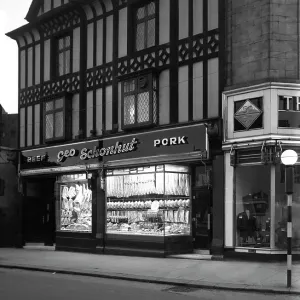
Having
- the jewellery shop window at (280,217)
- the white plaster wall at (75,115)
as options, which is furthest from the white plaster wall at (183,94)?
the white plaster wall at (75,115)

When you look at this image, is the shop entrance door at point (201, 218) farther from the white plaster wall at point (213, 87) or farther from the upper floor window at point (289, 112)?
the upper floor window at point (289, 112)

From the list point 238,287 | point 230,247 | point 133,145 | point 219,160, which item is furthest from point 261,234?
point 133,145

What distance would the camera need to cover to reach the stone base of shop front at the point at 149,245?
17.5m

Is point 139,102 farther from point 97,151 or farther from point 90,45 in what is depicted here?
point 90,45

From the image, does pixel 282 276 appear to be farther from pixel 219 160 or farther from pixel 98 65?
pixel 98 65

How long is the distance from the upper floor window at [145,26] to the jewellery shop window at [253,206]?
5.82 m

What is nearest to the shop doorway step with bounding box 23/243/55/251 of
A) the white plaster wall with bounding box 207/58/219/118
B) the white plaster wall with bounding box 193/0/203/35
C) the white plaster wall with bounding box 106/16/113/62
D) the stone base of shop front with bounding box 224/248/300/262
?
the white plaster wall with bounding box 106/16/113/62

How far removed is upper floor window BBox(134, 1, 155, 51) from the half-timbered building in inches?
1.4

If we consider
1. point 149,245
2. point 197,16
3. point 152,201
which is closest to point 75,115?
point 152,201

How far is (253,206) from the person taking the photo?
1560cm

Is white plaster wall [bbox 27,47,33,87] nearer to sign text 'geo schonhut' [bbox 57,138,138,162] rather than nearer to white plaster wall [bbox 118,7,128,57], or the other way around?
sign text 'geo schonhut' [bbox 57,138,138,162]

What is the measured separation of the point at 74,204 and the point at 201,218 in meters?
5.59

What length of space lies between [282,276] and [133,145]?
743 centimetres

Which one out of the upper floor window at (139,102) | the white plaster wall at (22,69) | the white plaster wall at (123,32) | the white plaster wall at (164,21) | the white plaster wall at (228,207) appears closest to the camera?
the white plaster wall at (228,207)
